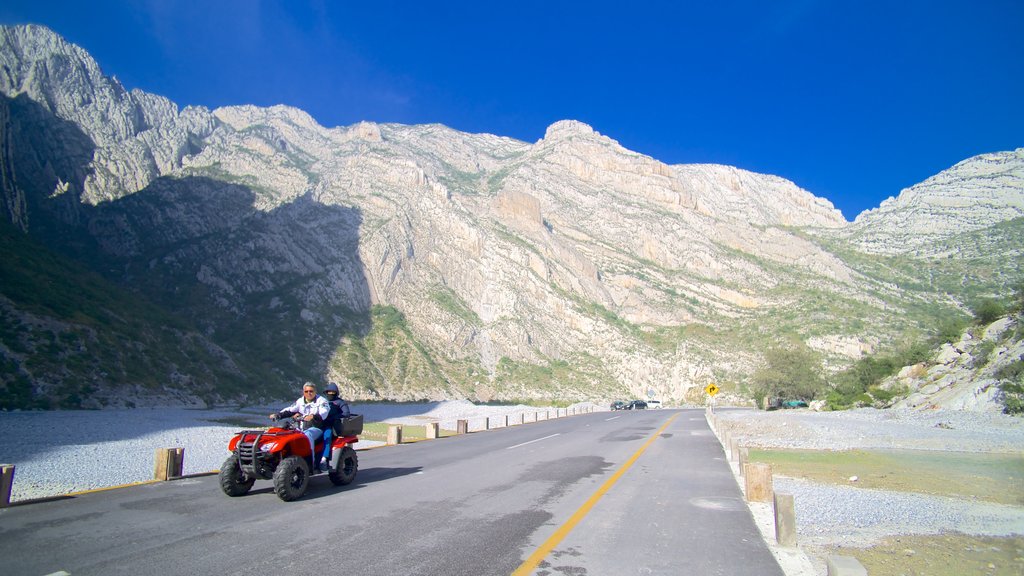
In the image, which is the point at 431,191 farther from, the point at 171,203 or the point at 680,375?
the point at 680,375

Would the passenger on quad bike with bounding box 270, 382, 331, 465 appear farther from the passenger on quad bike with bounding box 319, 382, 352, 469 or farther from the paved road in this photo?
the paved road

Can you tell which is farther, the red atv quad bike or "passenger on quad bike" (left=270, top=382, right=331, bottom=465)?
"passenger on quad bike" (left=270, top=382, right=331, bottom=465)

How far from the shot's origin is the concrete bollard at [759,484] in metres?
9.40

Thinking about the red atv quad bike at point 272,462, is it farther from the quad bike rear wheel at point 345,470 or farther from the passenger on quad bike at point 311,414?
the quad bike rear wheel at point 345,470

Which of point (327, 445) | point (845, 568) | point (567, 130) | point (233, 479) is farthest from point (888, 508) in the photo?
point (567, 130)

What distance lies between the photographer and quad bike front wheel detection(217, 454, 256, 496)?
29.7 ft

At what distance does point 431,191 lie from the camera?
92.4 meters

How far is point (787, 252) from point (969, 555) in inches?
4486

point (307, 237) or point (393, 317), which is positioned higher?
point (307, 237)

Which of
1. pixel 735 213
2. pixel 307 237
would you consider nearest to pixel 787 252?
pixel 735 213

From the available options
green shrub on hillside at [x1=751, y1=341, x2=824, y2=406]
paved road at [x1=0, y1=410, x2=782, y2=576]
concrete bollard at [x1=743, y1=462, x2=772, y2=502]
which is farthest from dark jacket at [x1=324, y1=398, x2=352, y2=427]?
green shrub on hillside at [x1=751, y1=341, x2=824, y2=406]

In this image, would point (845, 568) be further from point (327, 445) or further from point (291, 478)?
point (327, 445)

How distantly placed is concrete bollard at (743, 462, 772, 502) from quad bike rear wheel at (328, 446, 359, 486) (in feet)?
24.9

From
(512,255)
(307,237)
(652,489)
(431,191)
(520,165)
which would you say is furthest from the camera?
(520,165)
